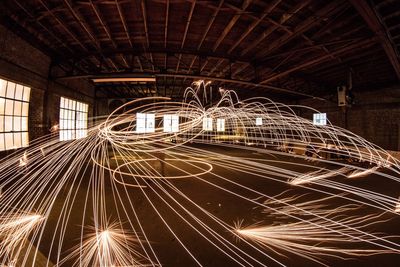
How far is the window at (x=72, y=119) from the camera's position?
29.5 feet

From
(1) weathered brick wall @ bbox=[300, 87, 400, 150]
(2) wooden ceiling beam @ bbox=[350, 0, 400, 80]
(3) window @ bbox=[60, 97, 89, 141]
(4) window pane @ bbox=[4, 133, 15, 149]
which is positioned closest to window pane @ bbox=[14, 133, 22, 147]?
(4) window pane @ bbox=[4, 133, 15, 149]

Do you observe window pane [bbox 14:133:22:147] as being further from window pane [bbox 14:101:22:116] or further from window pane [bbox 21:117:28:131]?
window pane [bbox 14:101:22:116]

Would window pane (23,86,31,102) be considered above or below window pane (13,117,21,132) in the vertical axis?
above

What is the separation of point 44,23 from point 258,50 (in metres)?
6.02

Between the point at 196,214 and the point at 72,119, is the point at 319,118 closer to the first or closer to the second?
the point at 196,214

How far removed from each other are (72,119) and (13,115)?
3.89 m

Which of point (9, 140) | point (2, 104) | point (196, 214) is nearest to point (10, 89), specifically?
point (2, 104)

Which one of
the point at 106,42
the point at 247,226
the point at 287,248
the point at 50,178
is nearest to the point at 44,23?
the point at 106,42

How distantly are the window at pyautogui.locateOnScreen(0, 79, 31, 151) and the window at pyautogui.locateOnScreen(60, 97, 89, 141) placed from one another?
2.26 m

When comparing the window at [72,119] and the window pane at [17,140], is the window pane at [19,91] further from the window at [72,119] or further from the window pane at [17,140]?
the window at [72,119]

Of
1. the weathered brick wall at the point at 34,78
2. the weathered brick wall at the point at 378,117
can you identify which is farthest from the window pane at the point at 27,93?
the weathered brick wall at the point at 378,117

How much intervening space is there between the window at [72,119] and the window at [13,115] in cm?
226

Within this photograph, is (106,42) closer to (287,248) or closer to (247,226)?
(247,226)

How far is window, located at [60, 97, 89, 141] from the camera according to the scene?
9.00m
